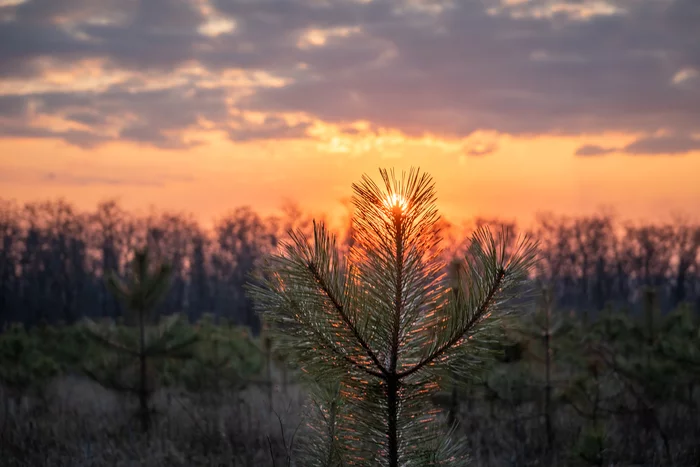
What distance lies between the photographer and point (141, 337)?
9102 mm

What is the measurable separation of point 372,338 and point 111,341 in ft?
24.8

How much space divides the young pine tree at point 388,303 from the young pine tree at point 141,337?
22.0 ft

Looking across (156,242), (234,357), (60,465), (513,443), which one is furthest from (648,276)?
(60,465)

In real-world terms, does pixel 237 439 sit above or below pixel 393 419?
below

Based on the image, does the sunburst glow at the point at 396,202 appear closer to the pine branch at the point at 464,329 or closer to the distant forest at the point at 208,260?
the pine branch at the point at 464,329

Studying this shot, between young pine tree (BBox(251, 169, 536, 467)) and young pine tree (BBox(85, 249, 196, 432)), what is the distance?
671 centimetres

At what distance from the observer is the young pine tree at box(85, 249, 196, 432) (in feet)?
29.6

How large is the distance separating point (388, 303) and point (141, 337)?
23.8ft

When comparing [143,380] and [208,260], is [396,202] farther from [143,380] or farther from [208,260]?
[208,260]

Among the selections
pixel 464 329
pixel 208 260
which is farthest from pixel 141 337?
pixel 208 260

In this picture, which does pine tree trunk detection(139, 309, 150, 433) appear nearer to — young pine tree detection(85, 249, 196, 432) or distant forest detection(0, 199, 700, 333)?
young pine tree detection(85, 249, 196, 432)

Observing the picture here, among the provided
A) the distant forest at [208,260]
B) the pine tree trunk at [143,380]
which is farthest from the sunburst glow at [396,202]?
the distant forest at [208,260]

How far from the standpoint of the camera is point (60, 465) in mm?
6707

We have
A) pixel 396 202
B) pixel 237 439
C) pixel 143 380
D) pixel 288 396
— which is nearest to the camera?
pixel 396 202
